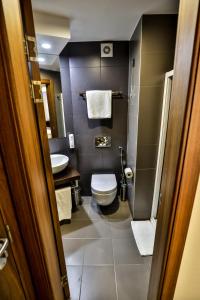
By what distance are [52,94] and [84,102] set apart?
0.45 metres

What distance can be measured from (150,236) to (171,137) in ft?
5.34

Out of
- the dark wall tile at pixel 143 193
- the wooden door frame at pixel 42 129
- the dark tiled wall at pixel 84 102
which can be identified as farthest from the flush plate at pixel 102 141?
the wooden door frame at pixel 42 129

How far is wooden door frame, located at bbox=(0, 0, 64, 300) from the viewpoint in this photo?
1.85 ft

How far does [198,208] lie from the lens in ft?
2.41

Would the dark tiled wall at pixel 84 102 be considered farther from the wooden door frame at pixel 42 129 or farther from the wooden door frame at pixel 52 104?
the wooden door frame at pixel 42 129

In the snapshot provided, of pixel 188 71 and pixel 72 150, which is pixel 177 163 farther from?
pixel 72 150

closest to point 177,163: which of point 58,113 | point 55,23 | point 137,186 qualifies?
point 137,186

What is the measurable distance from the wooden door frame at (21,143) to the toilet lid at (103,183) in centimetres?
130

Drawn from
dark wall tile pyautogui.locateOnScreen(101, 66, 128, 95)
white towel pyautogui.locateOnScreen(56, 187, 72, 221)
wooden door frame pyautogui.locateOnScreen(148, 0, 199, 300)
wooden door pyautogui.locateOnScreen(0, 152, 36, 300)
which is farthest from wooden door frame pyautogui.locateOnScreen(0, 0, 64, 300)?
dark wall tile pyautogui.locateOnScreen(101, 66, 128, 95)

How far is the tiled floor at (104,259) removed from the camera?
1403 millimetres

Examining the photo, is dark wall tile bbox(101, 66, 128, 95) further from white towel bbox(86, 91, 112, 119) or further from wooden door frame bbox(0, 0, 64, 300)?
wooden door frame bbox(0, 0, 64, 300)

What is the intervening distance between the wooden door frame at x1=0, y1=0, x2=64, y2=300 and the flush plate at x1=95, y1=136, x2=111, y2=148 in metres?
1.60

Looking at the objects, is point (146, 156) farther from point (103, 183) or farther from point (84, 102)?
point (84, 102)

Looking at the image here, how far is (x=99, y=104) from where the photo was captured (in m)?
2.21
